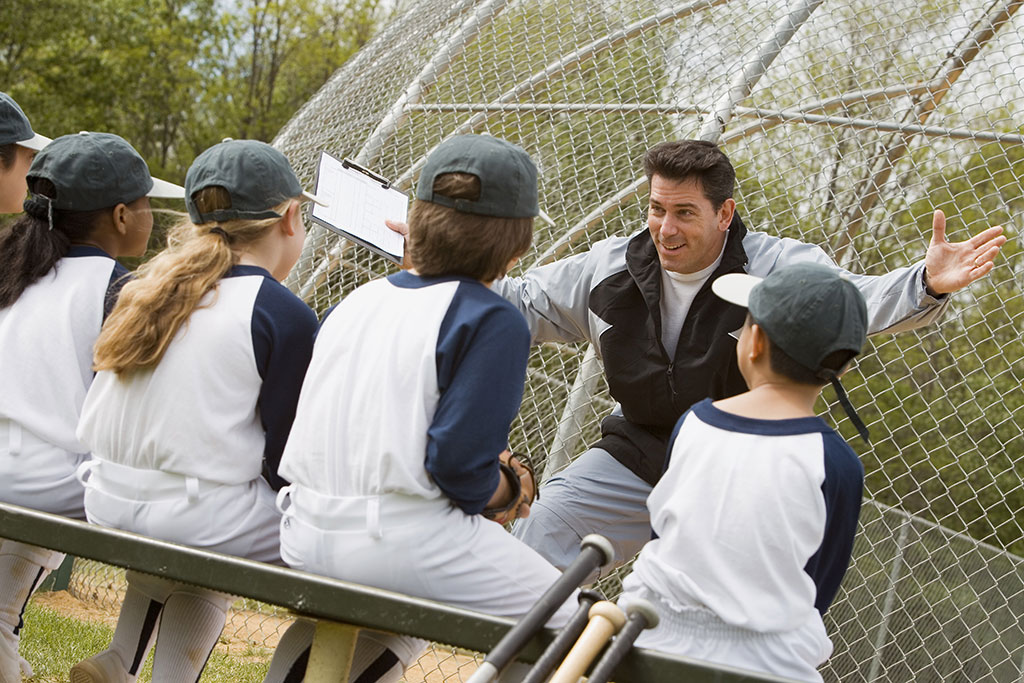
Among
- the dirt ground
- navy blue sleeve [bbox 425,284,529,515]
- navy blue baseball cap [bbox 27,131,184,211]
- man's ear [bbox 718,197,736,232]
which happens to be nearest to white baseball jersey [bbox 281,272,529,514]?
navy blue sleeve [bbox 425,284,529,515]

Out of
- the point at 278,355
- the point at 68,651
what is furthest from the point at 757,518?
the point at 68,651

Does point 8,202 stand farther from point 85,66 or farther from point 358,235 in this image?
point 85,66

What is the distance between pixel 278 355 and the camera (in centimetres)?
226

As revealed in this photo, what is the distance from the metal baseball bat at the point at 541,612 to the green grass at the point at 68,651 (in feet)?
8.65

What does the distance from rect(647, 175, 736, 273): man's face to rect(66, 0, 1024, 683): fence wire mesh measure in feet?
3.41

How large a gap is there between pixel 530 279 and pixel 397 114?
2.48 metres

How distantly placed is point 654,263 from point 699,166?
1.00 feet

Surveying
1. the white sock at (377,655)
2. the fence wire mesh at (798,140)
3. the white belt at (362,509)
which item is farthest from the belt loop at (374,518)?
the fence wire mesh at (798,140)

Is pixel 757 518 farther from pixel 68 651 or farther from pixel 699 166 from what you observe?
pixel 68 651

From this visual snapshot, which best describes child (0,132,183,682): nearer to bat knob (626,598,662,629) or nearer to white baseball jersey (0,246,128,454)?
white baseball jersey (0,246,128,454)

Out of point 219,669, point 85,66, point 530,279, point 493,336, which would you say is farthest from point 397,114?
point 85,66

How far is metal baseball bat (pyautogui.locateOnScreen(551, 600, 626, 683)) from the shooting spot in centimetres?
176

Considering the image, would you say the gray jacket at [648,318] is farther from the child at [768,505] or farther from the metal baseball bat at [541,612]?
the metal baseball bat at [541,612]

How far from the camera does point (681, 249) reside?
3021 millimetres
